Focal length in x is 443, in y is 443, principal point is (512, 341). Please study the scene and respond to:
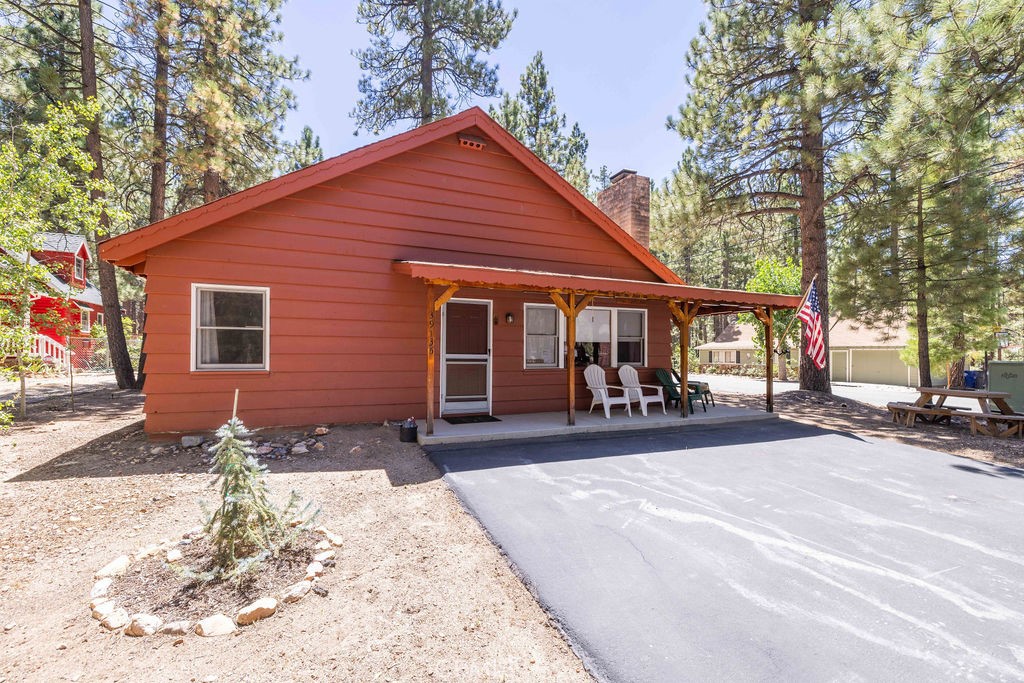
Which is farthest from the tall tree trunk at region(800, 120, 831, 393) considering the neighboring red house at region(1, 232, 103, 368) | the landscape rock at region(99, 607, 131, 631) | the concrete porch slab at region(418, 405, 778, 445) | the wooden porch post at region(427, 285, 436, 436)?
the neighboring red house at region(1, 232, 103, 368)

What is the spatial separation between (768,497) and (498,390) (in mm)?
4256

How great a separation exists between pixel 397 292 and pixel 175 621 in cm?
493

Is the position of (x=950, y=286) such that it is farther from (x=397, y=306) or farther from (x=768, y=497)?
(x=397, y=306)

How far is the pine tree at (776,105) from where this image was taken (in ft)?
28.6

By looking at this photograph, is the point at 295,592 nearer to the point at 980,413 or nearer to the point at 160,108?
the point at 980,413

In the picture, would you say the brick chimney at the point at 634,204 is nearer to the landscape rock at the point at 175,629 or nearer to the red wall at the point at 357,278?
the red wall at the point at 357,278

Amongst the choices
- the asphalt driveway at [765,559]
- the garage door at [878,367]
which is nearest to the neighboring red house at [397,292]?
the asphalt driveway at [765,559]

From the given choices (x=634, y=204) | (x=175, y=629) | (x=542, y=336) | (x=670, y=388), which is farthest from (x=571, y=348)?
(x=634, y=204)

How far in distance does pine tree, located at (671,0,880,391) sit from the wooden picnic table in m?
2.91

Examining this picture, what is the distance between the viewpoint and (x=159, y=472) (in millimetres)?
4445

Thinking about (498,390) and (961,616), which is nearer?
(961,616)

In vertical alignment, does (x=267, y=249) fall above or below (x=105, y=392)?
above

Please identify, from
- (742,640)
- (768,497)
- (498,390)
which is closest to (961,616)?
(742,640)

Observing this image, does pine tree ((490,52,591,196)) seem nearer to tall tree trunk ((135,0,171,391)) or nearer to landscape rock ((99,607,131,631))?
tall tree trunk ((135,0,171,391))
